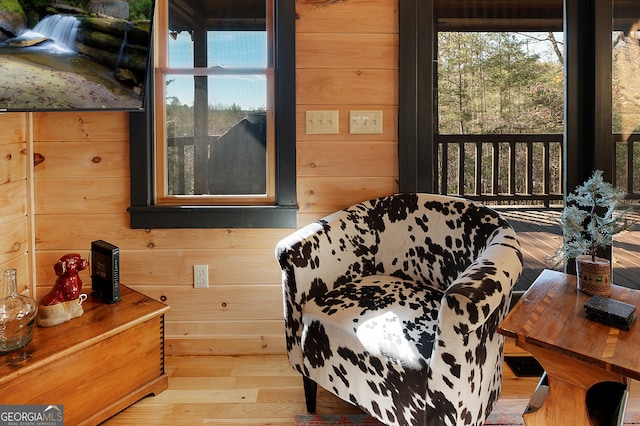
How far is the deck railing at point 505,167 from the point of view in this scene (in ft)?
6.71

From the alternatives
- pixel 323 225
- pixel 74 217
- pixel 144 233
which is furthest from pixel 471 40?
pixel 74 217

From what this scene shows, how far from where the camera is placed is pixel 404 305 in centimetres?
142

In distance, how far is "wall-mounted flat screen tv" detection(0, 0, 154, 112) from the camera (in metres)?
1.46

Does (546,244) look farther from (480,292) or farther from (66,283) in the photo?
(66,283)

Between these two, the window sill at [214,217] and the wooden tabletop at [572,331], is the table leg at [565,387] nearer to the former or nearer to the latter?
the wooden tabletop at [572,331]

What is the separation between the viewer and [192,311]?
6.61 feet

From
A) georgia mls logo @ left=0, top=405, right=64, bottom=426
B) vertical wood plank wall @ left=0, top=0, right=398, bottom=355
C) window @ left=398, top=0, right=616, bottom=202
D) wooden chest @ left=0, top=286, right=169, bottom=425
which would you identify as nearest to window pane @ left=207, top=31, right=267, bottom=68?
vertical wood plank wall @ left=0, top=0, right=398, bottom=355

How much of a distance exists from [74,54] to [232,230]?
3.20ft

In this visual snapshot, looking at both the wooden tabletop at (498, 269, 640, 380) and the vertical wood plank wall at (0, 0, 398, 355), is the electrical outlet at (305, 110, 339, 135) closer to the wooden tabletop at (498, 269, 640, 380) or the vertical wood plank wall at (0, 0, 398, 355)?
the vertical wood plank wall at (0, 0, 398, 355)

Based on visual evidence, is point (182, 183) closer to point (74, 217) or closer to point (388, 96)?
point (74, 217)

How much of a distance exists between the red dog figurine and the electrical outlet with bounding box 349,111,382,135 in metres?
1.32

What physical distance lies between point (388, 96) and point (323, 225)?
752 millimetres

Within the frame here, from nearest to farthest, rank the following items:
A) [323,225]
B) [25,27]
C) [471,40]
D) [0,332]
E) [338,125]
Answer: [0,332]
[25,27]
[323,225]
[338,125]
[471,40]

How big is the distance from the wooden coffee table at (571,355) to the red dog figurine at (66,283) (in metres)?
1.50
